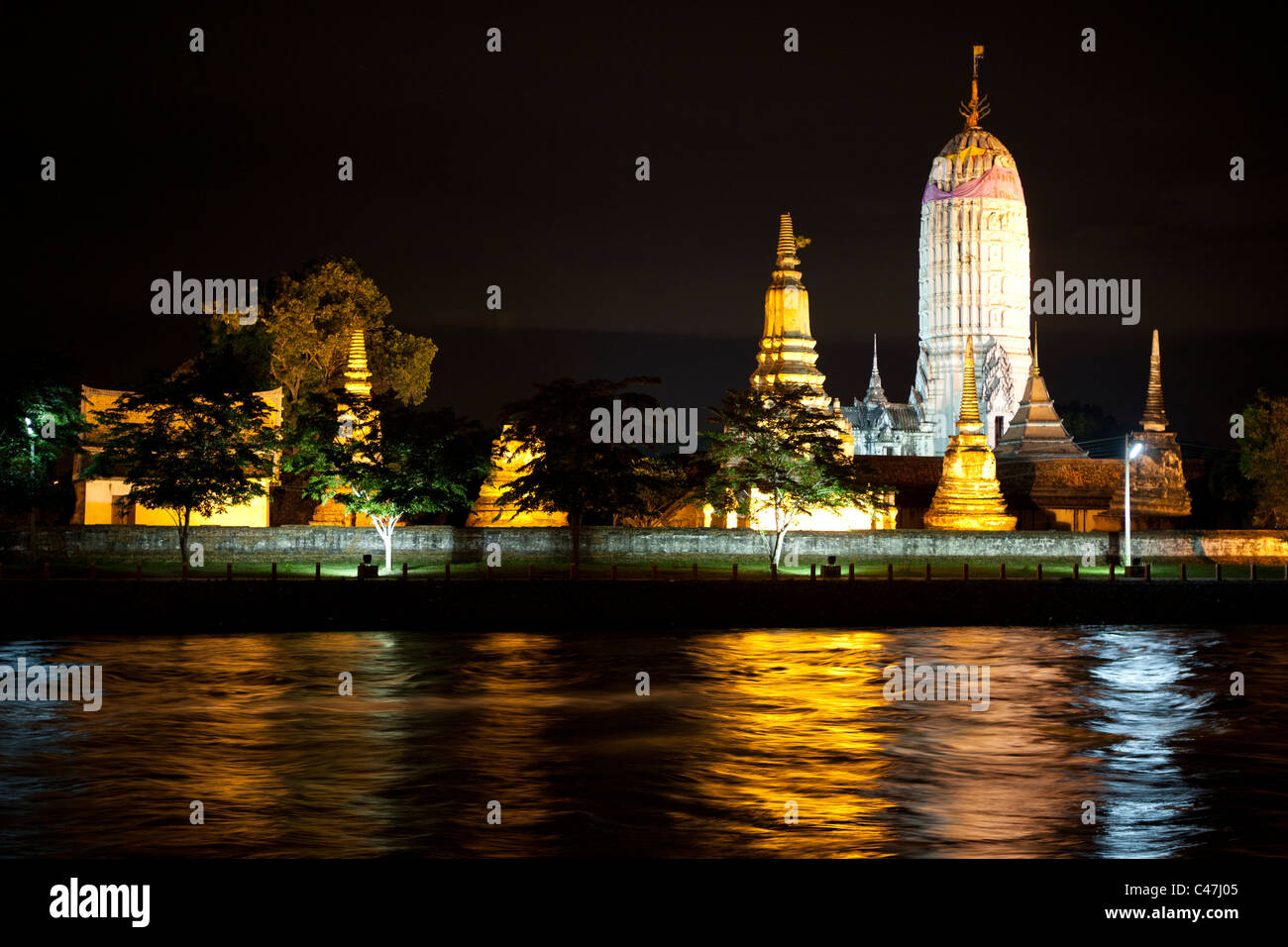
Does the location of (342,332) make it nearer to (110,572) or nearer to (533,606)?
(110,572)

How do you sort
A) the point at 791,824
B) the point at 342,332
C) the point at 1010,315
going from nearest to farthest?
the point at 791,824
the point at 342,332
the point at 1010,315

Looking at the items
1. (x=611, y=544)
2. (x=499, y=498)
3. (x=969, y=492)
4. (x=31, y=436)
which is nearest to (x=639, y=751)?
(x=611, y=544)

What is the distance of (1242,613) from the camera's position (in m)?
43.4

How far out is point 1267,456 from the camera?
57.4 meters

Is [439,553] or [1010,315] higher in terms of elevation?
[1010,315]

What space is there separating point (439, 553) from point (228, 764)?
2563 centimetres

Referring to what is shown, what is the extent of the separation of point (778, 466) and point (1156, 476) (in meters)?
24.8

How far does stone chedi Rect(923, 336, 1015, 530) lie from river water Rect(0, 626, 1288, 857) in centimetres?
1687

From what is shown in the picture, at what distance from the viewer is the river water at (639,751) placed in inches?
763

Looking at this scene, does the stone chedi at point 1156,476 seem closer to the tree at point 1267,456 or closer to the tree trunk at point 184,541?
the tree at point 1267,456

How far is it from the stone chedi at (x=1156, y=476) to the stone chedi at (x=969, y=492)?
8338 millimetres

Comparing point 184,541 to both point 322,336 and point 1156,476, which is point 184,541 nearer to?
point 322,336
